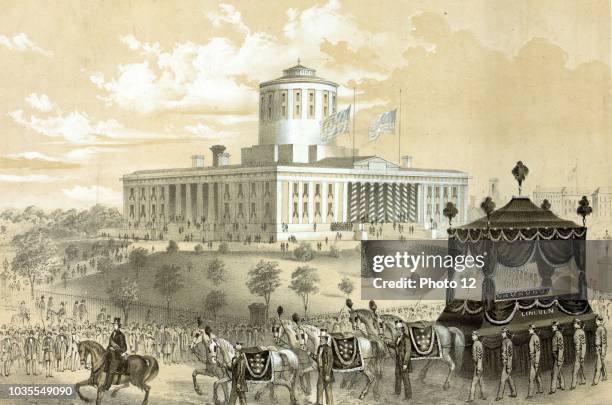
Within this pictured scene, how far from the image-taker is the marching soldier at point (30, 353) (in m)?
11.1

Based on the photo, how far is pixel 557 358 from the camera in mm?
10531

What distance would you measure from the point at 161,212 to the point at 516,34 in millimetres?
6601

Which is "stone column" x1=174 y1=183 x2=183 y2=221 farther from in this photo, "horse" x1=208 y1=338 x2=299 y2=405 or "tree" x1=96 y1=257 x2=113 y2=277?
"horse" x1=208 y1=338 x2=299 y2=405

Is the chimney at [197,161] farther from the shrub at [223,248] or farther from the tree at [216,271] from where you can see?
the tree at [216,271]

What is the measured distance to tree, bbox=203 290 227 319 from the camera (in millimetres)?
11891

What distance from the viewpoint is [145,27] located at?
1184 centimetres

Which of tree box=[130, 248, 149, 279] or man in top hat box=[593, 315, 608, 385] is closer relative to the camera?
man in top hat box=[593, 315, 608, 385]

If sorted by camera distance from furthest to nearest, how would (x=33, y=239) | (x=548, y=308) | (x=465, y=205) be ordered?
(x=465, y=205) → (x=33, y=239) → (x=548, y=308)

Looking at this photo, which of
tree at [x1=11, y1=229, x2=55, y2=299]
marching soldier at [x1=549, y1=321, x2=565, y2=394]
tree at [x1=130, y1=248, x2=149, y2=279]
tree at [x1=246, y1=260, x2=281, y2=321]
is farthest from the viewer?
tree at [x1=246, y1=260, x2=281, y2=321]

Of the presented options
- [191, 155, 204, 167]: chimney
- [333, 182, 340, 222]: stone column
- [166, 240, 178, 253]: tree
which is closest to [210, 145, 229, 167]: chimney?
[191, 155, 204, 167]: chimney

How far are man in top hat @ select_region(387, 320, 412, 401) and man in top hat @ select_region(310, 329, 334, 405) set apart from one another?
906 millimetres

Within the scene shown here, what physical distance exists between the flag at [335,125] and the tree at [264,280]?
8.00ft

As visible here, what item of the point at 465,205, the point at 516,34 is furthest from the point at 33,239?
the point at 516,34

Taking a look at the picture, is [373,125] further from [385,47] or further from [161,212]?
[161,212]
